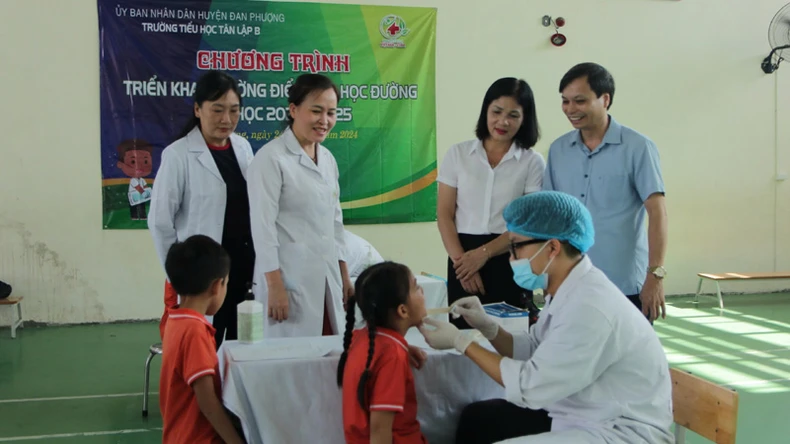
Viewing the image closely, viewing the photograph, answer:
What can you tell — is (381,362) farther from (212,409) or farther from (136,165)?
(136,165)

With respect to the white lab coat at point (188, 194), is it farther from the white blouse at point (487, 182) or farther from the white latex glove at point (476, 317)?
the white latex glove at point (476, 317)

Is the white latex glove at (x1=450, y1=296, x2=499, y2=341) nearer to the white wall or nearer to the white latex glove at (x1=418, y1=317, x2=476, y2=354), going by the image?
the white latex glove at (x1=418, y1=317, x2=476, y2=354)

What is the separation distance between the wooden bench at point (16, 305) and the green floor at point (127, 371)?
62 millimetres

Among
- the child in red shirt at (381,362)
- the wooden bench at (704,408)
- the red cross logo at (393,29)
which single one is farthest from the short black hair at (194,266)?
→ the red cross logo at (393,29)

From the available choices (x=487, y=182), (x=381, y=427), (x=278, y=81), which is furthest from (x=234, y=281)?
(x=278, y=81)

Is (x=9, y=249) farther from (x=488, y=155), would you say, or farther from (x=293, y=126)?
(x=488, y=155)

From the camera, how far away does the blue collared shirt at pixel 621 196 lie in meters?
2.43

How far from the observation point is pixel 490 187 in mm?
2578

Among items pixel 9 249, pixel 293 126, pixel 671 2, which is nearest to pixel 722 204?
pixel 671 2

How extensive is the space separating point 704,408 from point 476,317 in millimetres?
601

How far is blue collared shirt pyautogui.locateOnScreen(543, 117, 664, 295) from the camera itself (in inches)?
95.7

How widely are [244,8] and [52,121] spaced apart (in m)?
1.59

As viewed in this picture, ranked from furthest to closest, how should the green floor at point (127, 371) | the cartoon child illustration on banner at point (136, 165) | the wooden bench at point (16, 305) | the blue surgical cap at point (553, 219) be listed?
the cartoon child illustration on banner at point (136, 165)
the wooden bench at point (16, 305)
the green floor at point (127, 371)
the blue surgical cap at point (553, 219)

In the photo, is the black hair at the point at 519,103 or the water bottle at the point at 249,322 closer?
the water bottle at the point at 249,322
